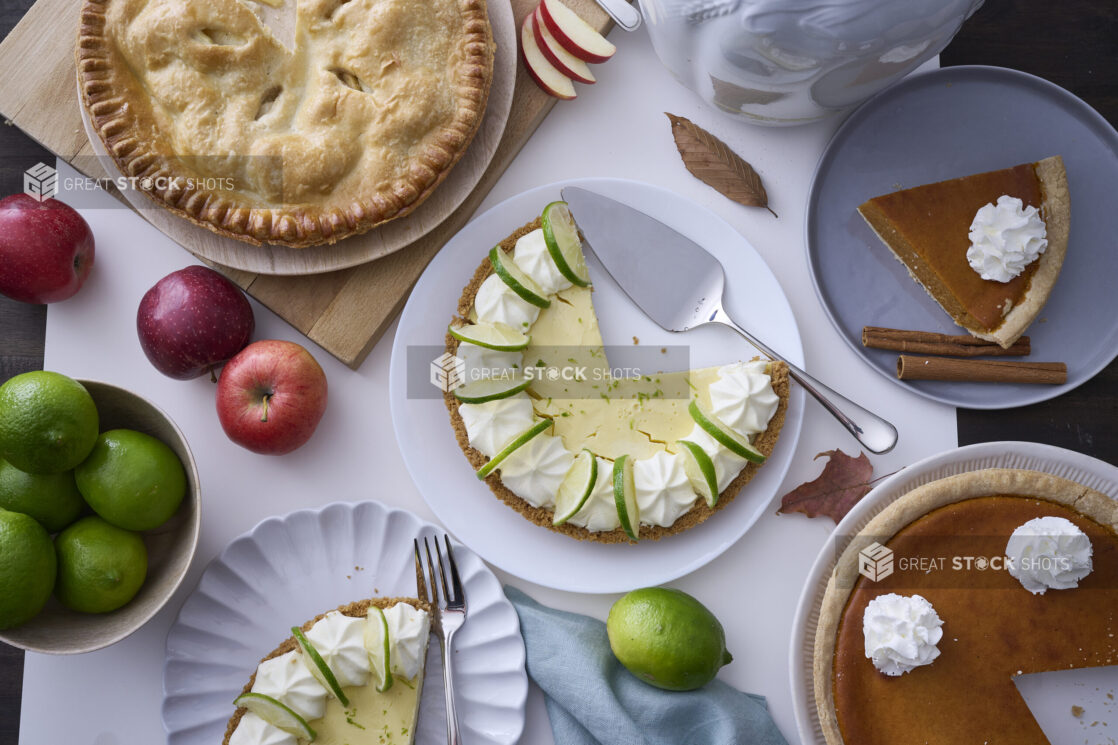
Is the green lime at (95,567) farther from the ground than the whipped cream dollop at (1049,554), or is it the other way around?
the whipped cream dollop at (1049,554)

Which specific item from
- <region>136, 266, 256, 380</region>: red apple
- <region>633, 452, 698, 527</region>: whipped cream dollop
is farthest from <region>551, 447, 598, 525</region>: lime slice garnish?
<region>136, 266, 256, 380</region>: red apple

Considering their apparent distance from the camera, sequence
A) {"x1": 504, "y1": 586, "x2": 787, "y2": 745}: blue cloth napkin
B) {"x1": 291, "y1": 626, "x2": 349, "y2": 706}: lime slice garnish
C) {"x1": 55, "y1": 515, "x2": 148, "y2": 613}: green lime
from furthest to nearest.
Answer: {"x1": 504, "y1": 586, "x2": 787, "y2": 745}: blue cloth napkin < {"x1": 291, "y1": 626, "x2": 349, "y2": 706}: lime slice garnish < {"x1": 55, "y1": 515, "x2": 148, "y2": 613}: green lime

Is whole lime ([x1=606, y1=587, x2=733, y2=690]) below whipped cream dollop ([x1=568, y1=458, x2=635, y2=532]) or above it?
below

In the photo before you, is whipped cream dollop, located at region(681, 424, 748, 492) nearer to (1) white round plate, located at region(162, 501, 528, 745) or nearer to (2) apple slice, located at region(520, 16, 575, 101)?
(1) white round plate, located at region(162, 501, 528, 745)

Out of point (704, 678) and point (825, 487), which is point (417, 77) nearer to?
point (825, 487)

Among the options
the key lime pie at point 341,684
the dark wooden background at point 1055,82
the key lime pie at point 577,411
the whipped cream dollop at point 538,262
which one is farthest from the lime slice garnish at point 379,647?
the dark wooden background at point 1055,82

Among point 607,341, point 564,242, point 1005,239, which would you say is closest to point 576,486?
point 607,341

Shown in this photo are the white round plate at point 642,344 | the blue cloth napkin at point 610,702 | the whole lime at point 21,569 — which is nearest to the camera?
the whole lime at point 21,569

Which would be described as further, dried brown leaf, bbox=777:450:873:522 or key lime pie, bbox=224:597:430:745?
dried brown leaf, bbox=777:450:873:522
